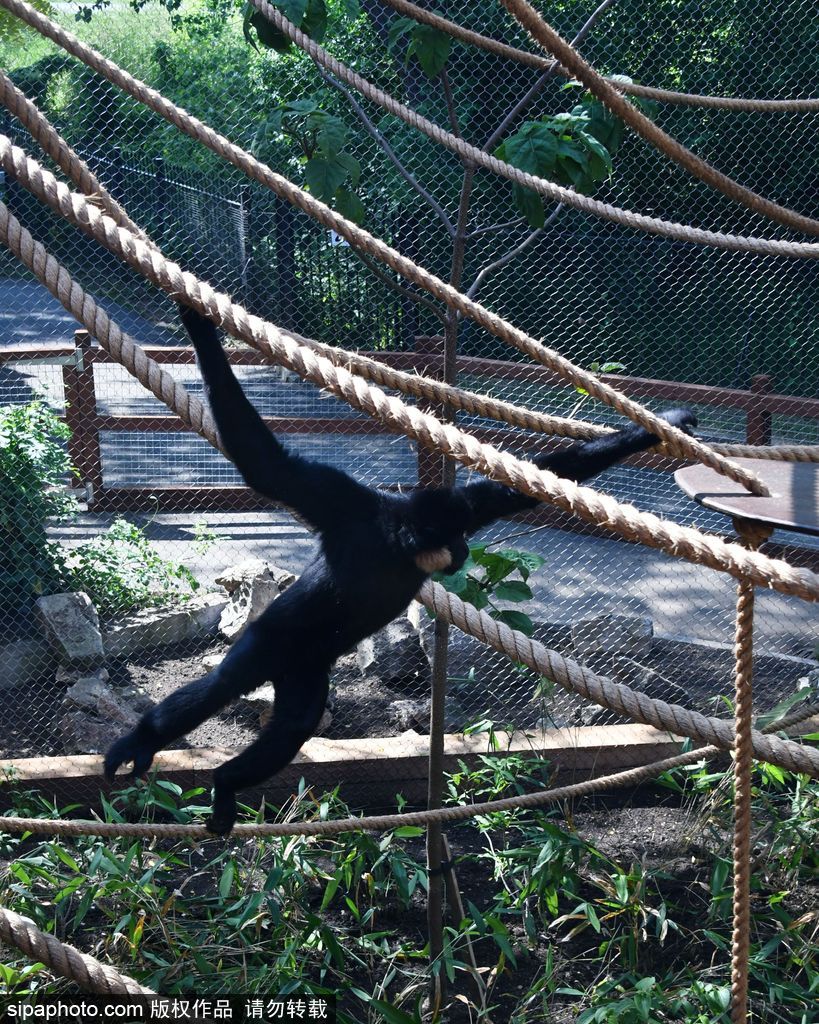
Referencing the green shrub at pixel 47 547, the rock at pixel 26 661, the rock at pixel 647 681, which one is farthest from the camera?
the green shrub at pixel 47 547

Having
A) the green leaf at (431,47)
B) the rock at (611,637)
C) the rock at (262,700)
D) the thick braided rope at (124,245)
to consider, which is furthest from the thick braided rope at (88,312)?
the rock at (611,637)

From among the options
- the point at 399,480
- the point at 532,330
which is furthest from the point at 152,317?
the point at 399,480

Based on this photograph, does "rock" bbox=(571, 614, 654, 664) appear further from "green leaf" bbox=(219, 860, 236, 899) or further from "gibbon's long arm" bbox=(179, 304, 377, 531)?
"gibbon's long arm" bbox=(179, 304, 377, 531)

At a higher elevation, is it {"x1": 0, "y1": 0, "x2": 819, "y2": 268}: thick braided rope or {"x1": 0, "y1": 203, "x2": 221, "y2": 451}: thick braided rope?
{"x1": 0, "y1": 0, "x2": 819, "y2": 268}: thick braided rope

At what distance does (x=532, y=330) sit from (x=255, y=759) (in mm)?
5633

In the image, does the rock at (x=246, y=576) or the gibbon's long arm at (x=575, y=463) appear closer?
the gibbon's long arm at (x=575, y=463)

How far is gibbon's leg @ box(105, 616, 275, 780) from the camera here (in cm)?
263

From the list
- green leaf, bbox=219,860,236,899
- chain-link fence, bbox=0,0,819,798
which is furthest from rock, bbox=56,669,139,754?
green leaf, bbox=219,860,236,899

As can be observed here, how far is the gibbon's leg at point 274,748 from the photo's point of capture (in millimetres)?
2619

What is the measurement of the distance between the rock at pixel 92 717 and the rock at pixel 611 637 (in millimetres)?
2164

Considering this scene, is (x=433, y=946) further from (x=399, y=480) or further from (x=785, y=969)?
(x=399, y=480)

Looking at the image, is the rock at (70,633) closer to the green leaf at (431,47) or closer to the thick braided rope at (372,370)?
the thick braided rope at (372,370)

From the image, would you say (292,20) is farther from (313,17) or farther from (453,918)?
(453,918)

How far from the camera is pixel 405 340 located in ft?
23.6
